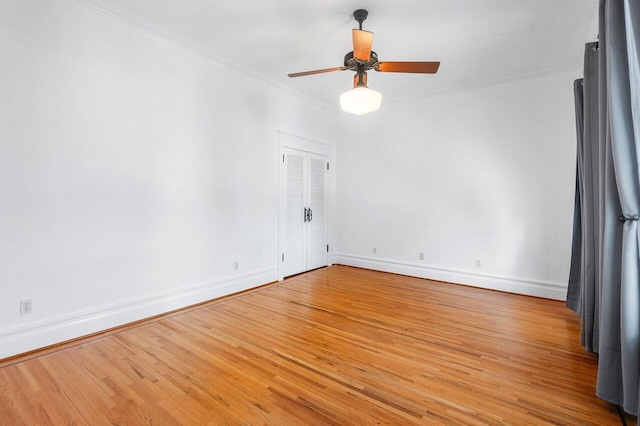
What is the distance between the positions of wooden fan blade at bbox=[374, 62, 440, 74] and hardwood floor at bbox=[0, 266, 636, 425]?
8.38 feet

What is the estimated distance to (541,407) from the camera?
1.83 meters

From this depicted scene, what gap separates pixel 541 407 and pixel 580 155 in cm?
235

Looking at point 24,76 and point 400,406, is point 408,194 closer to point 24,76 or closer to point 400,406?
point 400,406

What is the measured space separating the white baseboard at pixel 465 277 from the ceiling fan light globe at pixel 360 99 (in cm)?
320

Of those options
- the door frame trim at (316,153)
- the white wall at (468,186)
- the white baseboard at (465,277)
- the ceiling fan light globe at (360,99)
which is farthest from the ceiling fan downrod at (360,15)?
the white baseboard at (465,277)

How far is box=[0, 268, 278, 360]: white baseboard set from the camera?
2.41 metres

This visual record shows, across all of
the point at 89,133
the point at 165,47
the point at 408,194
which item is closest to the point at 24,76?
the point at 89,133

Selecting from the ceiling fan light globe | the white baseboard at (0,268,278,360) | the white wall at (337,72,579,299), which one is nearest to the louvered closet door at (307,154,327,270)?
the white wall at (337,72,579,299)

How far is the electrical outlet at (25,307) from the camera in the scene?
243 centimetres

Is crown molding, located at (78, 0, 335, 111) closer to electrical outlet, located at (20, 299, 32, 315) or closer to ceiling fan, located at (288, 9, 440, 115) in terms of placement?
ceiling fan, located at (288, 9, 440, 115)

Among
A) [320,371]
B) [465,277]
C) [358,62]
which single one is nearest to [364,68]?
[358,62]

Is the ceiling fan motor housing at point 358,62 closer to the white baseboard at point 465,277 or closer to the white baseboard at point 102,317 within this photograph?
the white baseboard at point 102,317

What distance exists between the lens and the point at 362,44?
2570 mm

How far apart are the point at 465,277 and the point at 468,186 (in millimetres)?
1456
